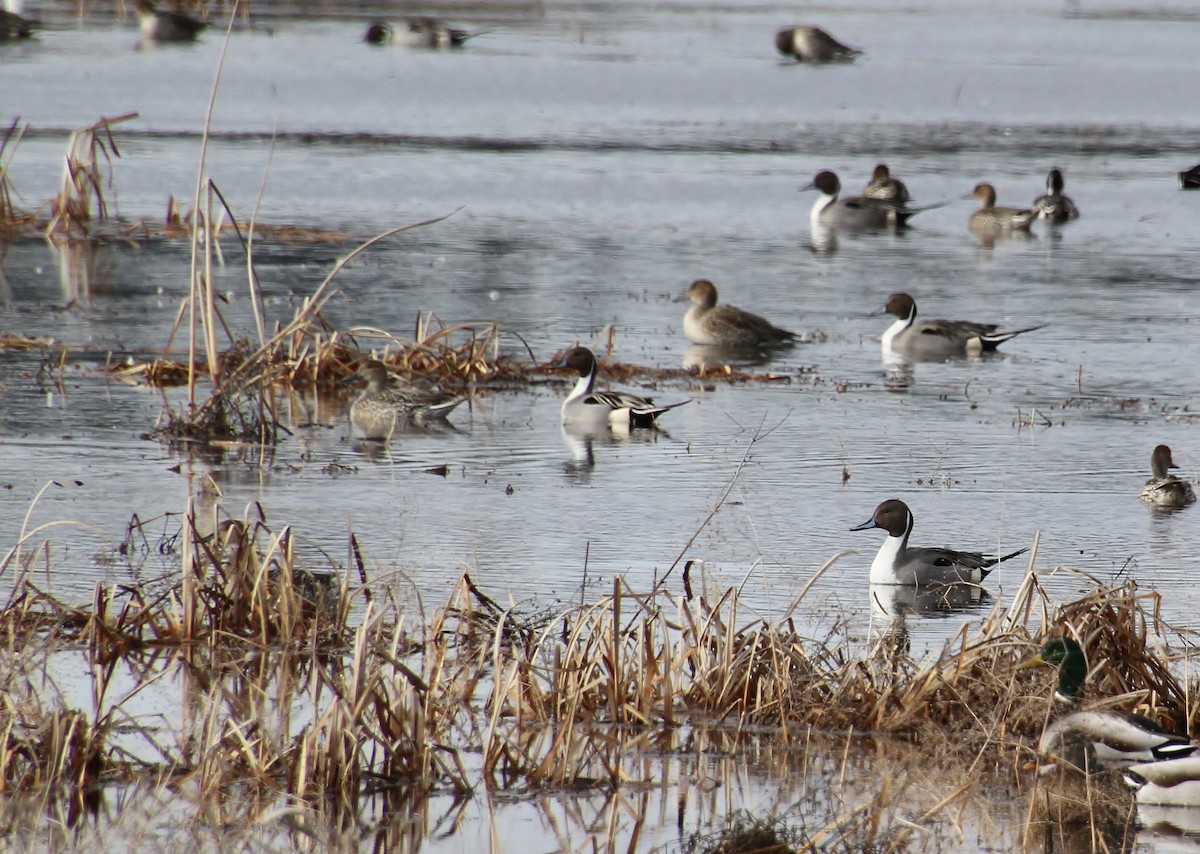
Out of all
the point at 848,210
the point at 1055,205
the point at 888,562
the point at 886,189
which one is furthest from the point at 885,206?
the point at 888,562

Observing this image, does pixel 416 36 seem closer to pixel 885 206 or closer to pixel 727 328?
pixel 885 206

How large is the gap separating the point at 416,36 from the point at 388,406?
32770mm

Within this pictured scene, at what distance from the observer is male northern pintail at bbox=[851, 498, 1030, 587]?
28.6 feet

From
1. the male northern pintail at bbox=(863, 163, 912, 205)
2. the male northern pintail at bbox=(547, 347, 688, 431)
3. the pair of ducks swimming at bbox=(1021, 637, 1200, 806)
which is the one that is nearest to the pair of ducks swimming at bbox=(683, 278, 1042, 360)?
the male northern pintail at bbox=(547, 347, 688, 431)

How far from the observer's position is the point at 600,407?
12.3 meters

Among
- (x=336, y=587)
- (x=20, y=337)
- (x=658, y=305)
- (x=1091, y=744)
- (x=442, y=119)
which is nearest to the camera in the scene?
(x=1091, y=744)

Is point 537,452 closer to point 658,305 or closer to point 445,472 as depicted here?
point 445,472

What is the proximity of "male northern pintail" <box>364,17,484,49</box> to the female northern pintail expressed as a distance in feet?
95.0

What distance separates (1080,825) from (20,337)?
35.0 feet

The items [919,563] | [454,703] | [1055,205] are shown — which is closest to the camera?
[454,703]

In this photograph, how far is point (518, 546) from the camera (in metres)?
9.18

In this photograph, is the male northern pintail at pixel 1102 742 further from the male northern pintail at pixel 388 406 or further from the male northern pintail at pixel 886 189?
the male northern pintail at pixel 886 189

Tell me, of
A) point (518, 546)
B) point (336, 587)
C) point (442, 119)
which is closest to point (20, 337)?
point (518, 546)

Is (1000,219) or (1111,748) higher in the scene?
(1000,219)
